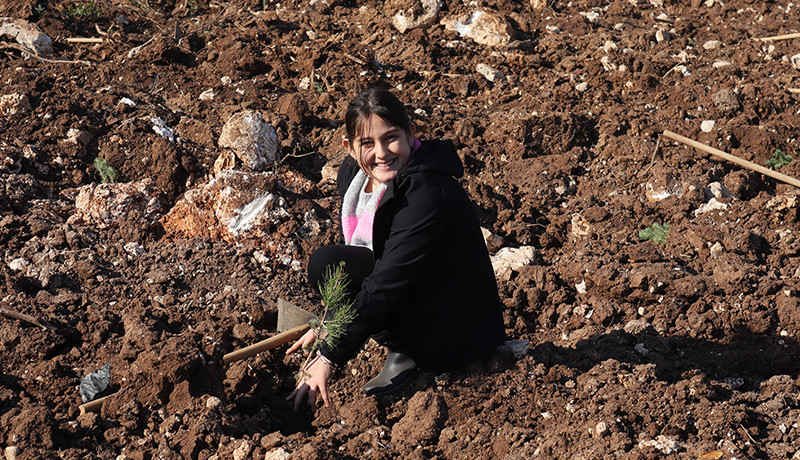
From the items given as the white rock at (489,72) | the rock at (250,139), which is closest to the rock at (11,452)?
the rock at (250,139)

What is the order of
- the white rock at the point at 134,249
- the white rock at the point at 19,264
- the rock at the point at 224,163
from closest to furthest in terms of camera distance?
1. the white rock at the point at 19,264
2. the white rock at the point at 134,249
3. the rock at the point at 224,163

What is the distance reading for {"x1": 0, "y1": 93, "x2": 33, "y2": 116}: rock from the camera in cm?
455

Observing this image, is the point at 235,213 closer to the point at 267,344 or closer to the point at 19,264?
the point at 19,264

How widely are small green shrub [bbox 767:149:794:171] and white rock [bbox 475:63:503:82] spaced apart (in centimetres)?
218

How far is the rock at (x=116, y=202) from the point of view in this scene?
3932 millimetres

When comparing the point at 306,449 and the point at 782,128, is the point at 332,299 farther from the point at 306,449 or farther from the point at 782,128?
the point at 782,128

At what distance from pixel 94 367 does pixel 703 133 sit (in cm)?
430

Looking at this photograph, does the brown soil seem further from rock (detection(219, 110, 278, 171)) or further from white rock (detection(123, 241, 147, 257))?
rock (detection(219, 110, 278, 171))

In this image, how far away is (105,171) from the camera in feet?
14.4

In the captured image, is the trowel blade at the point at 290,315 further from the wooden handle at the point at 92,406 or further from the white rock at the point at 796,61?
the white rock at the point at 796,61

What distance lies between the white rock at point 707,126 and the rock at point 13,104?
470 centimetres

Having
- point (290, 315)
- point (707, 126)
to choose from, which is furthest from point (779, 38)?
point (290, 315)

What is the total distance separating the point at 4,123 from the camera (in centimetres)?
452

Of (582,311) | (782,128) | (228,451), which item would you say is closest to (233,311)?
(228,451)
